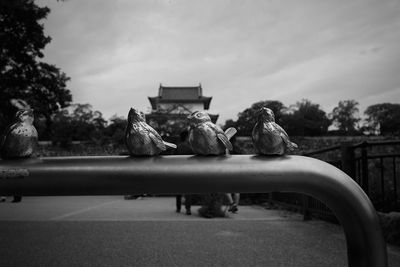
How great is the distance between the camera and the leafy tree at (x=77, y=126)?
2920cm

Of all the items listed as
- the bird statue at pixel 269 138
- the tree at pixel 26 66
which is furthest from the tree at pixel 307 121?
the bird statue at pixel 269 138

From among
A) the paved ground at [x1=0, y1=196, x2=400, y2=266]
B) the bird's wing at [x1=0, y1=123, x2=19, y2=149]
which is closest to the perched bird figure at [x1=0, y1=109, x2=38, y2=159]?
the bird's wing at [x1=0, y1=123, x2=19, y2=149]

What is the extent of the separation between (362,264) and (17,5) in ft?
38.5

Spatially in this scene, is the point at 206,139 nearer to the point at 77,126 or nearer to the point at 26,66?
the point at 26,66

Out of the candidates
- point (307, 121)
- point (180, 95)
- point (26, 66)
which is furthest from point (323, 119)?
point (26, 66)

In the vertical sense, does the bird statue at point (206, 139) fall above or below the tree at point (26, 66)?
below

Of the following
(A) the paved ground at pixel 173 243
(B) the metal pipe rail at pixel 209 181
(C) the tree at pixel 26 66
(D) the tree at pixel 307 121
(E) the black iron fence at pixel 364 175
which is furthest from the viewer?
(D) the tree at pixel 307 121

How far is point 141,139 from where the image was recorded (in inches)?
30.9

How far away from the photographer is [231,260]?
2303 millimetres

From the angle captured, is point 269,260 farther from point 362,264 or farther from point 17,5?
point 17,5

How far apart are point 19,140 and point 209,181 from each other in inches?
18.6

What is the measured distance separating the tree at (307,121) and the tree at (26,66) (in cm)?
3030

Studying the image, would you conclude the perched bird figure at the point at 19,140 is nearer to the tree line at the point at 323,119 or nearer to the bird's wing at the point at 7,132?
the bird's wing at the point at 7,132

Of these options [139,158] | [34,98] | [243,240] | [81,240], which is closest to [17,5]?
[34,98]
